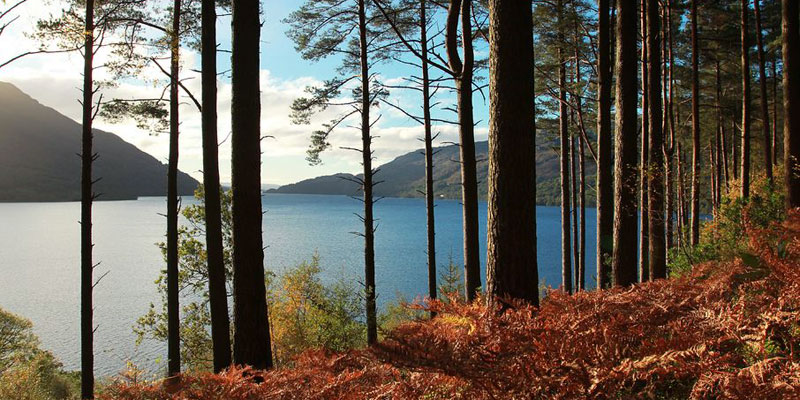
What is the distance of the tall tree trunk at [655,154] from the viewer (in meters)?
7.50

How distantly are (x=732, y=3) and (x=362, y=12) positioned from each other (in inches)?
575

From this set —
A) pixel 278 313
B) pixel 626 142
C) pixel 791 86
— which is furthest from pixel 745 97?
pixel 278 313

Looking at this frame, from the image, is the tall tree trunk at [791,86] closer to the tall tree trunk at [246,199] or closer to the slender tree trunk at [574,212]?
the slender tree trunk at [574,212]

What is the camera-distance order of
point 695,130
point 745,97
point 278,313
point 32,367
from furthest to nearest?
point 278,313
point 32,367
point 695,130
point 745,97

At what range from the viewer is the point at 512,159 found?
3.55 m

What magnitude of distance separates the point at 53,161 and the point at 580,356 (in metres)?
177

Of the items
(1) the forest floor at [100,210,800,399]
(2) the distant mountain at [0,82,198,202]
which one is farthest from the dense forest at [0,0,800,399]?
(2) the distant mountain at [0,82,198,202]

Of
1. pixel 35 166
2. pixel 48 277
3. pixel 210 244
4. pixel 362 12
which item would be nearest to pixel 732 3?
pixel 362 12

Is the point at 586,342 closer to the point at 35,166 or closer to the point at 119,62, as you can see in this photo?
the point at 119,62

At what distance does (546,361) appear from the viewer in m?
1.43

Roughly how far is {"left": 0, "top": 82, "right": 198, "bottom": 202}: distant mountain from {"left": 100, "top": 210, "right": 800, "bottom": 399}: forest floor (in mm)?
133944

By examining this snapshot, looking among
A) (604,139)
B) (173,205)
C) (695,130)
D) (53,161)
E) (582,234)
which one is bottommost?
(582,234)

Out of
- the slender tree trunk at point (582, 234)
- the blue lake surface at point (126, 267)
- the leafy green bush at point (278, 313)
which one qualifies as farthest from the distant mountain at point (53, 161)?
the slender tree trunk at point (582, 234)

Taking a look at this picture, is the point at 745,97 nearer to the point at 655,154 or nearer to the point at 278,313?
the point at 655,154
